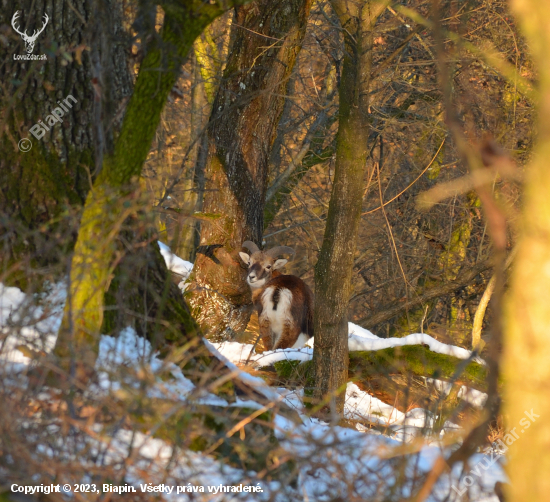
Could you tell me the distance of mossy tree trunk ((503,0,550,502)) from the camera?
2555 millimetres

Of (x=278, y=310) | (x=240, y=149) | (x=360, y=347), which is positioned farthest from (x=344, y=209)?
(x=278, y=310)

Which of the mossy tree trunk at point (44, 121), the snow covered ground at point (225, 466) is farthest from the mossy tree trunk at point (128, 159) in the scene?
the mossy tree trunk at point (44, 121)

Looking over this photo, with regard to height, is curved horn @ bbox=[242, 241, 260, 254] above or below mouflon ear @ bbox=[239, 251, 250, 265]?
above

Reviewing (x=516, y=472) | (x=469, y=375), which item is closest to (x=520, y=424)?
(x=516, y=472)

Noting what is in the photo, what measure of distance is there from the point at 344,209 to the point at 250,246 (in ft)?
10.1

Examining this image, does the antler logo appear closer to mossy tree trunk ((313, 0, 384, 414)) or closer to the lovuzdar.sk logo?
the lovuzdar.sk logo

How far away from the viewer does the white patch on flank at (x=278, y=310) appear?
10250mm

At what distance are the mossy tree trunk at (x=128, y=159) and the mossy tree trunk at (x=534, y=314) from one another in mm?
2232

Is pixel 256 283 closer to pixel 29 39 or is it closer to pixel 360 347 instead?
pixel 360 347

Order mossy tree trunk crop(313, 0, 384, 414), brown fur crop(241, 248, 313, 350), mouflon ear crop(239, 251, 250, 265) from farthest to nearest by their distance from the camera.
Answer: brown fur crop(241, 248, 313, 350) → mouflon ear crop(239, 251, 250, 265) → mossy tree trunk crop(313, 0, 384, 414)

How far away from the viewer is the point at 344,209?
7527mm

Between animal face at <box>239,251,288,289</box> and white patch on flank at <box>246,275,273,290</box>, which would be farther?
white patch on flank at <box>246,275,273,290</box>

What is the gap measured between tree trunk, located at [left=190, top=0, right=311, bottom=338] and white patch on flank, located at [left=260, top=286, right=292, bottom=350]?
56cm

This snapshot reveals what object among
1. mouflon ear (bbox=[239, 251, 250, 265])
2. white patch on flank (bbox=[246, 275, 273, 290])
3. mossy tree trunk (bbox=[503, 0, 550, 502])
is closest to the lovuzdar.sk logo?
mossy tree trunk (bbox=[503, 0, 550, 502])
